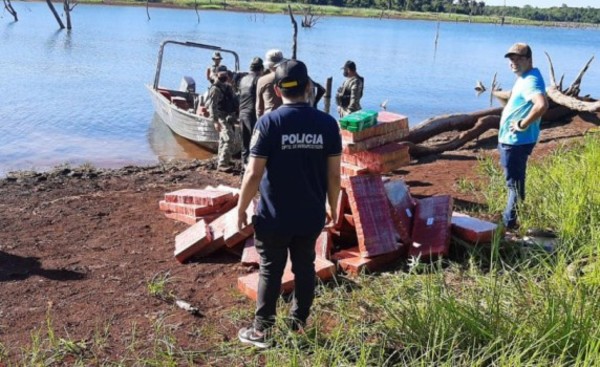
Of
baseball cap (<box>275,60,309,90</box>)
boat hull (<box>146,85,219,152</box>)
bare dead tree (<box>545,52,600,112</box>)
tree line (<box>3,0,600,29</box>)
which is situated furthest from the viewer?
tree line (<box>3,0,600,29</box>)

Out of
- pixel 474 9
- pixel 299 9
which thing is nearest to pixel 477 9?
pixel 474 9

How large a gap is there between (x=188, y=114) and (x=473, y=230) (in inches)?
341

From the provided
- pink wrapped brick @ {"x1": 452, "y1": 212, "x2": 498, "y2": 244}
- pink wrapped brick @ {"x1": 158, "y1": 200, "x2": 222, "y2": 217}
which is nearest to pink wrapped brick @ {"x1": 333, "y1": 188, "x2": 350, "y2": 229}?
pink wrapped brick @ {"x1": 452, "y1": 212, "x2": 498, "y2": 244}

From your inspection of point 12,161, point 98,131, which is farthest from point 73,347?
point 98,131

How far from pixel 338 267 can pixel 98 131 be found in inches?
469

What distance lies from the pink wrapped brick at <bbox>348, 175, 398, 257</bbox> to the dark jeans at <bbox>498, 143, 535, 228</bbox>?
115 centimetres

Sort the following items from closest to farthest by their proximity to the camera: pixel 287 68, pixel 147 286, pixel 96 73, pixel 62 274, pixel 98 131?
pixel 287 68, pixel 147 286, pixel 62 274, pixel 98 131, pixel 96 73

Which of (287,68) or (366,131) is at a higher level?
(287,68)

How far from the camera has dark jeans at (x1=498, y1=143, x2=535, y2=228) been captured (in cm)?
522

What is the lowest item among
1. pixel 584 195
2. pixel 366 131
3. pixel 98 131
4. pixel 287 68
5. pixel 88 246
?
pixel 98 131

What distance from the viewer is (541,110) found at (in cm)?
488

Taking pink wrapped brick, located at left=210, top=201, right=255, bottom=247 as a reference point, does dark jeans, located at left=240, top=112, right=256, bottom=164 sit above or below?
above

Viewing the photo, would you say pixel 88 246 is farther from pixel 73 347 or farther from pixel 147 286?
pixel 73 347

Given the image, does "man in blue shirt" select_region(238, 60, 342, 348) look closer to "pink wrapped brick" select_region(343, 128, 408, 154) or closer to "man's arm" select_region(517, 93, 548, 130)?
"pink wrapped brick" select_region(343, 128, 408, 154)
